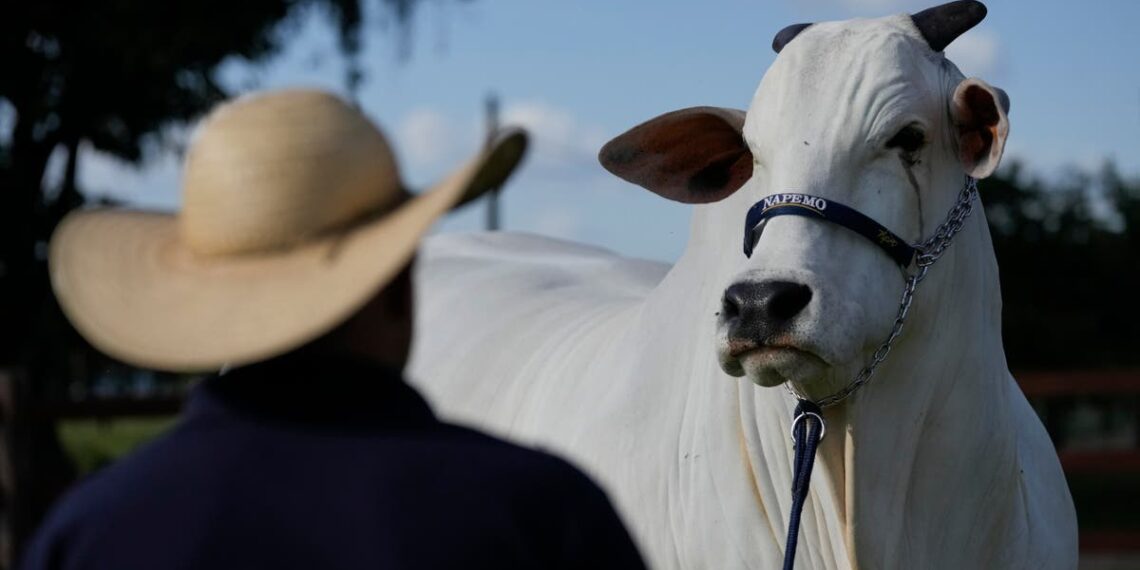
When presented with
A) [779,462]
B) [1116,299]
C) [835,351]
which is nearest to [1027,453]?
[779,462]

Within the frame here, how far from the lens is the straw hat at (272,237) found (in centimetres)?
161

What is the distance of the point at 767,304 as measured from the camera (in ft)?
9.86

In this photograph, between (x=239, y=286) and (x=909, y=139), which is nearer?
(x=239, y=286)

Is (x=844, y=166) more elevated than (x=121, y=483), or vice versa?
(x=844, y=166)

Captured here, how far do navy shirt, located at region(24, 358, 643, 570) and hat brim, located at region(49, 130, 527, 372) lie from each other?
6 cm

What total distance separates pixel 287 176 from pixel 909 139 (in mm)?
1927

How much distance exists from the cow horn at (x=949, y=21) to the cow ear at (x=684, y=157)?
45 cm

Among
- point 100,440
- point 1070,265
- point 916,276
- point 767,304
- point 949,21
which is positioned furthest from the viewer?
point 1070,265

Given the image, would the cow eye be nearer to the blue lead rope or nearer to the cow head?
the cow head

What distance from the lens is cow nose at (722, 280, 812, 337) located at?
3006mm

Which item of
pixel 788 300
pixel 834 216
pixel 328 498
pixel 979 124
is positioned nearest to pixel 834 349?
pixel 788 300

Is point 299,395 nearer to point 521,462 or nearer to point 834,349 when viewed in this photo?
point 521,462

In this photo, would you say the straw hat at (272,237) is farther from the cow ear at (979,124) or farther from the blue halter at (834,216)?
the cow ear at (979,124)

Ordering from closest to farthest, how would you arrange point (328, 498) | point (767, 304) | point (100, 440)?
point (328, 498), point (767, 304), point (100, 440)
